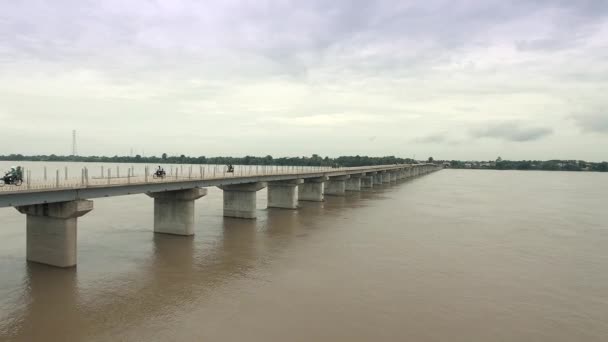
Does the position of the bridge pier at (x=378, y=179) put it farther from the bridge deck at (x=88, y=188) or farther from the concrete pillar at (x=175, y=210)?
the concrete pillar at (x=175, y=210)

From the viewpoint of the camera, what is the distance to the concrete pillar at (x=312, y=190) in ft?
206

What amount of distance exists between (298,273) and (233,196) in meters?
21.3

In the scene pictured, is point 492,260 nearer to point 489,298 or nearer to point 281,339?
point 489,298

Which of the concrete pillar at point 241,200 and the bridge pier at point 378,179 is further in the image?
the bridge pier at point 378,179

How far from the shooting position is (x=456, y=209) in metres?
57.4

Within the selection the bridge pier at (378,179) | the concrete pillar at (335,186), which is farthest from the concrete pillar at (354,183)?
the bridge pier at (378,179)

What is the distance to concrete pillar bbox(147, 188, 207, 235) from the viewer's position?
31.6m

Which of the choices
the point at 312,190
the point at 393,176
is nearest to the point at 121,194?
the point at 312,190

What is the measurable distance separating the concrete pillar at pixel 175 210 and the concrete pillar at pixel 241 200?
9.50 m

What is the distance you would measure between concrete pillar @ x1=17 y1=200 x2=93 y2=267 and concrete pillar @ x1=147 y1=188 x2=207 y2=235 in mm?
9296

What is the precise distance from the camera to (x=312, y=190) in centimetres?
6328

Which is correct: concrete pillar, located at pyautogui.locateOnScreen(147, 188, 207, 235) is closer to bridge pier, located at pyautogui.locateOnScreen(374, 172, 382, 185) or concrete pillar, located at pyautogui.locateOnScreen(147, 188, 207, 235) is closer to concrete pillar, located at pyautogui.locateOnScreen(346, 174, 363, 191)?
concrete pillar, located at pyautogui.locateOnScreen(346, 174, 363, 191)

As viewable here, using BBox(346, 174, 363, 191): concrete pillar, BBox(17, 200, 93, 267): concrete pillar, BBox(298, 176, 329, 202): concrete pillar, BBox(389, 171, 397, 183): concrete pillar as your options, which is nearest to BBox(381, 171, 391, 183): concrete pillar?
BBox(389, 171, 397, 183): concrete pillar

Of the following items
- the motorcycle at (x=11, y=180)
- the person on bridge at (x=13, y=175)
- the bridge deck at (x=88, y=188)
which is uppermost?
the person on bridge at (x=13, y=175)
